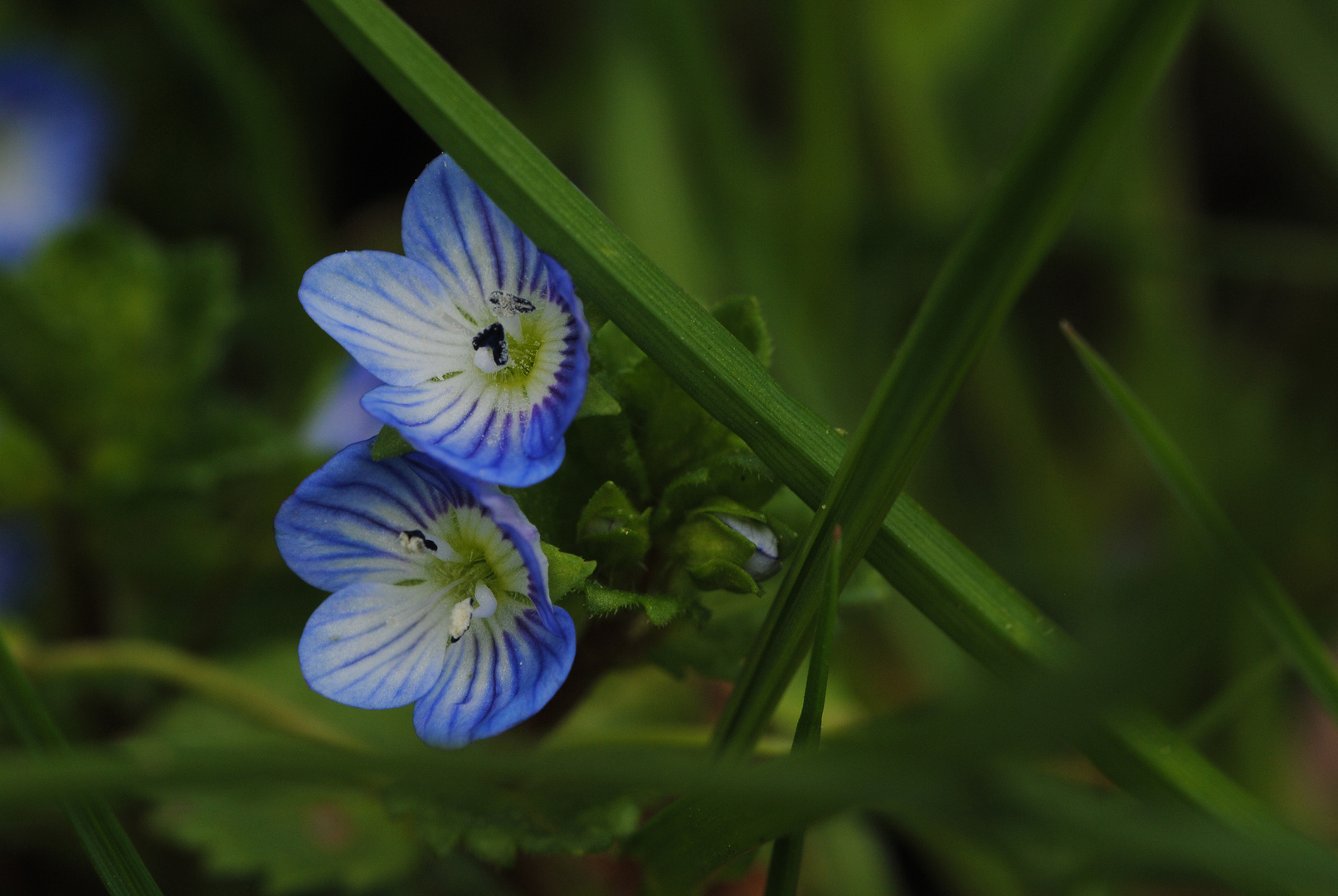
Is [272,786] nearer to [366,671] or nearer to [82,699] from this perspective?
[82,699]

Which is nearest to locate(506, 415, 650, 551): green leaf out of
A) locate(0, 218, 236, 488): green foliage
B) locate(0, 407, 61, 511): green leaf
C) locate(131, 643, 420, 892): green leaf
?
locate(131, 643, 420, 892): green leaf

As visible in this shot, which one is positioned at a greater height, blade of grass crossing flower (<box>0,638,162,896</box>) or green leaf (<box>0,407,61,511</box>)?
green leaf (<box>0,407,61,511</box>)

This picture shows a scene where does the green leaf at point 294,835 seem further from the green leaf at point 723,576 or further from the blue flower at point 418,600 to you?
the green leaf at point 723,576

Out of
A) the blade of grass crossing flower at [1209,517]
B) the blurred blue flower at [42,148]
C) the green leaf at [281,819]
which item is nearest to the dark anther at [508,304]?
the blade of grass crossing flower at [1209,517]

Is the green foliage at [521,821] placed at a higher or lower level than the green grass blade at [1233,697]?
lower

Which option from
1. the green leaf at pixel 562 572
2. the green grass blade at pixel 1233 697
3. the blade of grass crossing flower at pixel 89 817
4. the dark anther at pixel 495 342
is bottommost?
the blade of grass crossing flower at pixel 89 817

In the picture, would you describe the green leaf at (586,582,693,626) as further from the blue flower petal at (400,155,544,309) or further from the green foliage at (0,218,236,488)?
the green foliage at (0,218,236,488)

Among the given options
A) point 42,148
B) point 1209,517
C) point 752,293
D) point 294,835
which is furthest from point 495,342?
point 42,148

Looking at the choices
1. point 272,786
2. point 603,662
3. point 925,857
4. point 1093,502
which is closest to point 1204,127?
point 1093,502
